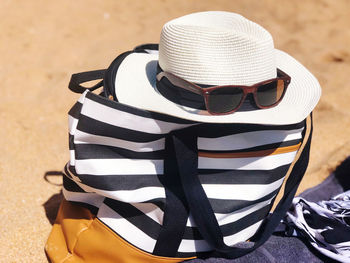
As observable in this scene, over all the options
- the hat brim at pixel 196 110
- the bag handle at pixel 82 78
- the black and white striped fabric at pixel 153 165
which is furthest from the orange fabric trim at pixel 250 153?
the bag handle at pixel 82 78

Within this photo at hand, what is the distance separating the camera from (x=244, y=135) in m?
1.13

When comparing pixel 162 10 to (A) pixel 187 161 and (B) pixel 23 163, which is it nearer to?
(B) pixel 23 163

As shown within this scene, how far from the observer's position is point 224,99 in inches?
41.7

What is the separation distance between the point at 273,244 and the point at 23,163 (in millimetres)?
1223

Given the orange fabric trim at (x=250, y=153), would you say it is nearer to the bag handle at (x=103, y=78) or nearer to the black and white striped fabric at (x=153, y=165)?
the black and white striped fabric at (x=153, y=165)

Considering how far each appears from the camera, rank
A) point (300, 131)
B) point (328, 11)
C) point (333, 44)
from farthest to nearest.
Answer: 1. point (328, 11)
2. point (333, 44)
3. point (300, 131)

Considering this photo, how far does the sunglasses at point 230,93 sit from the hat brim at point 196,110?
0.02 metres

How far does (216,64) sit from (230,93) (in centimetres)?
9

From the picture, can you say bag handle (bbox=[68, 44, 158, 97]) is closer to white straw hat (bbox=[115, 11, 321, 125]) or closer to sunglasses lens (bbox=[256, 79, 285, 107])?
white straw hat (bbox=[115, 11, 321, 125])

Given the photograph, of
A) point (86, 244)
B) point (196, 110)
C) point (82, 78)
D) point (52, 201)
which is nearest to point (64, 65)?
point (52, 201)

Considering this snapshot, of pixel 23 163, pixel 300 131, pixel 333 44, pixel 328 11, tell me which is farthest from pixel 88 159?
pixel 328 11

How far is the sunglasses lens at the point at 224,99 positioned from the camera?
105 centimetres

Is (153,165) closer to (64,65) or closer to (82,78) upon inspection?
(82,78)

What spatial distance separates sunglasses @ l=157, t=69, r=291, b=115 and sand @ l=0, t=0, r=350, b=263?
32.9 inches
